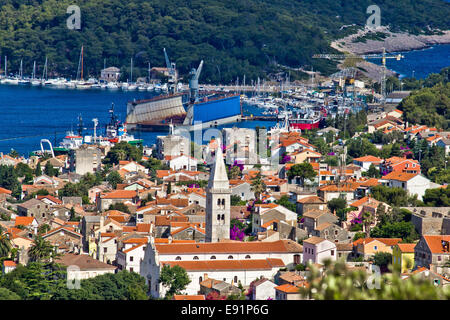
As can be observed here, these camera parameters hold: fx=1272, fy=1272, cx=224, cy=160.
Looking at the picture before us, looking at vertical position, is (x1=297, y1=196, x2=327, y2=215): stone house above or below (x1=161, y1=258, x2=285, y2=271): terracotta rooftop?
below

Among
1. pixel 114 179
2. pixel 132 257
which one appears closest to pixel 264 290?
pixel 132 257

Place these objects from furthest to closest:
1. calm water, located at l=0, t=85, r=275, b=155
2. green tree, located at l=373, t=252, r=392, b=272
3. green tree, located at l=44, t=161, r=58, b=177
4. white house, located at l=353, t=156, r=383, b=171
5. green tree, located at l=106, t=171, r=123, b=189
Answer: calm water, located at l=0, t=85, r=275, b=155, green tree, located at l=44, t=161, r=58, b=177, white house, located at l=353, t=156, r=383, b=171, green tree, located at l=106, t=171, r=123, b=189, green tree, located at l=373, t=252, r=392, b=272

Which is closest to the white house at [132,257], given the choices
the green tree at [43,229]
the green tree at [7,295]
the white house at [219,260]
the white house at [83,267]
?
the white house at [83,267]

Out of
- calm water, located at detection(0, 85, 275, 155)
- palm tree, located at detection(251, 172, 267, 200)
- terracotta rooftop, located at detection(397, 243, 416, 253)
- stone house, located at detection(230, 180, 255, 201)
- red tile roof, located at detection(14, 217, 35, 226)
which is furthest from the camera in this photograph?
calm water, located at detection(0, 85, 275, 155)

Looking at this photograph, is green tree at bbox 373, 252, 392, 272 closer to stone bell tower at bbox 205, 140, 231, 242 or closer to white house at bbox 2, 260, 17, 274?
stone bell tower at bbox 205, 140, 231, 242

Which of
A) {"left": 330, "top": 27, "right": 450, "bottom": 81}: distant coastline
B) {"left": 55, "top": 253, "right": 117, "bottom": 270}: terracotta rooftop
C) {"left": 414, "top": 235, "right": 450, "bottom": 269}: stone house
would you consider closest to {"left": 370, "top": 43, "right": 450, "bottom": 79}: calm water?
{"left": 330, "top": 27, "right": 450, "bottom": 81}: distant coastline
